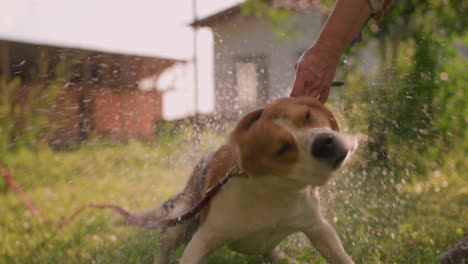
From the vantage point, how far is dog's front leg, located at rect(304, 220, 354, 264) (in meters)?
1.67

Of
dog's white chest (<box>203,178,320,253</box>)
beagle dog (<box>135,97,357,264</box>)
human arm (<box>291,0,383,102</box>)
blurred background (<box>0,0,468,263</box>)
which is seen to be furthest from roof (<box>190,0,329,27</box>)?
dog's white chest (<box>203,178,320,253</box>)

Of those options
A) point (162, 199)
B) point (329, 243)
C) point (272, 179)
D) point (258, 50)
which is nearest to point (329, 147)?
point (272, 179)

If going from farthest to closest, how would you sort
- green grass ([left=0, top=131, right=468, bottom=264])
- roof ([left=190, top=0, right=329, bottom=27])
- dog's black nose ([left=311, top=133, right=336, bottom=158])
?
roof ([left=190, top=0, right=329, bottom=27]), green grass ([left=0, top=131, right=468, bottom=264]), dog's black nose ([left=311, top=133, right=336, bottom=158])

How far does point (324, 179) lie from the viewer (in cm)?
136

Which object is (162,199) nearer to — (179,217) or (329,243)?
(179,217)

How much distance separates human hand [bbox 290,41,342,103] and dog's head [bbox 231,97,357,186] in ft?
0.78

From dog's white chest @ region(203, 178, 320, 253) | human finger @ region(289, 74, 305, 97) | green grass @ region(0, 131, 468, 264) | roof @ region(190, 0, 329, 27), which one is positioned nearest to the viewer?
dog's white chest @ region(203, 178, 320, 253)

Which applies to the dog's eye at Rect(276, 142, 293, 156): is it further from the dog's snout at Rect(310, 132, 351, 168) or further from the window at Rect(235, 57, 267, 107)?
the window at Rect(235, 57, 267, 107)

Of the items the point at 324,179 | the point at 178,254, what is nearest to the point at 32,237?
the point at 178,254

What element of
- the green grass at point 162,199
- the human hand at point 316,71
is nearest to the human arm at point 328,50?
the human hand at point 316,71

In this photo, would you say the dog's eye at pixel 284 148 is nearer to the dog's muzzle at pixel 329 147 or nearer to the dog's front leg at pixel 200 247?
the dog's muzzle at pixel 329 147

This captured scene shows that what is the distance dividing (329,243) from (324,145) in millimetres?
597

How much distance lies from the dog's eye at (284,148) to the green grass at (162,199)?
99 centimetres

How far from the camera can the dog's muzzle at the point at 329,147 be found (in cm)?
125
